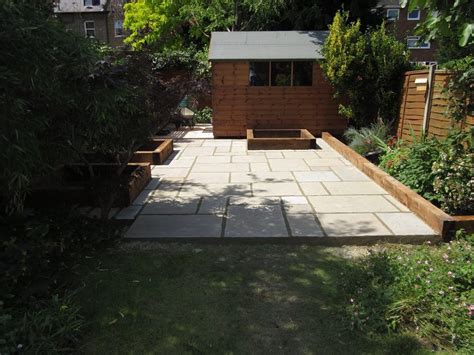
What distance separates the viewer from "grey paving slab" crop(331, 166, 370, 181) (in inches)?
250

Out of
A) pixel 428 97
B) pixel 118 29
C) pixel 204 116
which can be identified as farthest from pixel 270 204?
pixel 118 29

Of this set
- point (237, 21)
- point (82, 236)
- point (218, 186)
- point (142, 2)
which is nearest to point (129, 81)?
point (82, 236)

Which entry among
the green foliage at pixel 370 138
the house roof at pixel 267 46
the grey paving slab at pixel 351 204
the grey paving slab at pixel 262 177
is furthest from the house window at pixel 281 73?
the grey paving slab at pixel 351 204

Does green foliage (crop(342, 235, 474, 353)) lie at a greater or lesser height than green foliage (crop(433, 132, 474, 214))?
lesser

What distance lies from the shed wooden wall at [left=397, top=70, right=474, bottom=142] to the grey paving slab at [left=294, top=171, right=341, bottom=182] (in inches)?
55.6

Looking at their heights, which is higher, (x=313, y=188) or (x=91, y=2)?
(x=91, y=2)

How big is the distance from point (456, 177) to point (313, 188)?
200 centimetres

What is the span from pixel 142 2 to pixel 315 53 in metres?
14.2

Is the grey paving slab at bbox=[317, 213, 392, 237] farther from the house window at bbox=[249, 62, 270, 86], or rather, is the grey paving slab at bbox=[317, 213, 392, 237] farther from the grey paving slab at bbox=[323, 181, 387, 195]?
the house window at bbox=[249, 62, 270, 86]

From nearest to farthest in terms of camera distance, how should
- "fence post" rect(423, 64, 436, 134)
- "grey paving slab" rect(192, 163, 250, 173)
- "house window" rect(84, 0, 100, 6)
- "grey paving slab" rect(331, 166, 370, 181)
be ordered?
1. "grey paving slab" rect(331, 166, 370, 181)
2. "fence post" rect(423, 64, 436, 134)
3. "grey paving slab" rect(192, 163, 250, 173)
4. "house window" rect(84, 0, 100, 6)

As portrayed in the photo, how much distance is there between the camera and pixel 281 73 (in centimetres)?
1142

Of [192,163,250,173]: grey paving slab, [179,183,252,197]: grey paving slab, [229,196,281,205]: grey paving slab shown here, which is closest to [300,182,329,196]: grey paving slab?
[229,196,281,205]: grey paving slab

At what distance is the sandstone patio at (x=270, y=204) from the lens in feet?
13.4

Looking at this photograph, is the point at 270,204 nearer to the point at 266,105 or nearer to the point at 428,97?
the point at 428,97
